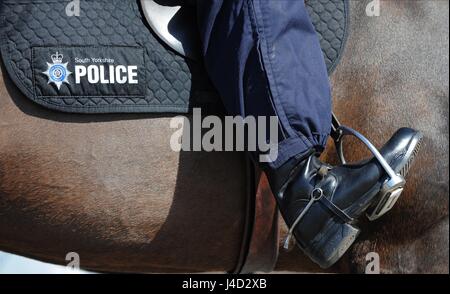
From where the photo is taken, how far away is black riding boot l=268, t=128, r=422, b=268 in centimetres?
192

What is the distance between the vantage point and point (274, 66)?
1924 millimetres

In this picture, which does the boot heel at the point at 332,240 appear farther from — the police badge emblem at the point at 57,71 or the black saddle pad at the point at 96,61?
the police badge emblem at the point at 57,71

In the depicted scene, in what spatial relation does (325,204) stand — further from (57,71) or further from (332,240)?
(57,71)

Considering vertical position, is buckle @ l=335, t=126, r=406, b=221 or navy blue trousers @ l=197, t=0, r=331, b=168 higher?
navy blue trousers @ l=197, t=0, r=331, b=168

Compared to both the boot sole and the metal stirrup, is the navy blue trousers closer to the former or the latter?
the metal stirrup

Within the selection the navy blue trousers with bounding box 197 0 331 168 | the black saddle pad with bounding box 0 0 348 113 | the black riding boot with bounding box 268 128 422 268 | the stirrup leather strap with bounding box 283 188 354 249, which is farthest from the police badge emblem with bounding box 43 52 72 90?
the stirrup leather strap with bounding box 283 188 354 249

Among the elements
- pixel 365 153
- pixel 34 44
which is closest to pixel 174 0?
pixel 34 44

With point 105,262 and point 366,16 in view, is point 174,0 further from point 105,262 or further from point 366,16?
point 105,262

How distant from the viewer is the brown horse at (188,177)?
2.03m

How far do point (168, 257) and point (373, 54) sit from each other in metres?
0.96

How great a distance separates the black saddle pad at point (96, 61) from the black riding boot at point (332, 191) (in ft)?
1.24

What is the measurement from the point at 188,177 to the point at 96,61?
46 cm

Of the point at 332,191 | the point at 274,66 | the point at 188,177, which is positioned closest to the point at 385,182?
the point at 332,191

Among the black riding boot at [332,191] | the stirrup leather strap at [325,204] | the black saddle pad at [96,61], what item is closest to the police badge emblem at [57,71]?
the black saddle pad at [96,61]
